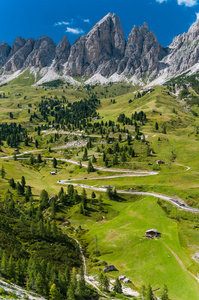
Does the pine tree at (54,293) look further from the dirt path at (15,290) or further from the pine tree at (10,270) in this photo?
the pine tree at (10,270)

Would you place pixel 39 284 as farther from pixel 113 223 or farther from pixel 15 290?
pixel 113 223

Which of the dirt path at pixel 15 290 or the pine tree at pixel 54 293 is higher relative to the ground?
the dirt path at pixel 15 290

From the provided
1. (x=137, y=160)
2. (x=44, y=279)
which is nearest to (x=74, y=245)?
(x=44, y=279)

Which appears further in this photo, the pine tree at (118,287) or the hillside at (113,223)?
the hillside at (113,223)

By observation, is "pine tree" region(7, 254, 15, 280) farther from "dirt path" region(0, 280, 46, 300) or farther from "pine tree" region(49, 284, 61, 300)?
"pine tree" region(49, 284, 61, 300)

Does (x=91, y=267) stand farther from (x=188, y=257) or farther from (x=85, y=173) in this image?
(x=85, y=173)

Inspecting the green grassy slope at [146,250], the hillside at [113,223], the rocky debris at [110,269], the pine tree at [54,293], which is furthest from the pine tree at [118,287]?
the pine tree at [54,293]

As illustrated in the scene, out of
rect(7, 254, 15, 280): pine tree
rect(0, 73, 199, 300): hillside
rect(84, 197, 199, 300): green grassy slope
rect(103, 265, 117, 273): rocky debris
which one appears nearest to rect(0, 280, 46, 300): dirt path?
rect(0, 73, 199, 300): hillside

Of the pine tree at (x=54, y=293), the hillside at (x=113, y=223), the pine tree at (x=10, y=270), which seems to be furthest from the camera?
the hillside at (x=113, y=223)

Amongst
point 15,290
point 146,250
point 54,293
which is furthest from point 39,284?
point 146,250

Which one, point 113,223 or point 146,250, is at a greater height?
point 146,250

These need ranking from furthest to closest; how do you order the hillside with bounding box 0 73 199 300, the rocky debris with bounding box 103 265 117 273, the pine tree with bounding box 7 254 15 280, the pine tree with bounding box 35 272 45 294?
the rocky debris with bounding box 103 265 117 273, the hillside with bounding box 0 73 199 300, the pine tree with bounding box 7 254 15 280, the pine tree with bounding box 35 272 45 294
